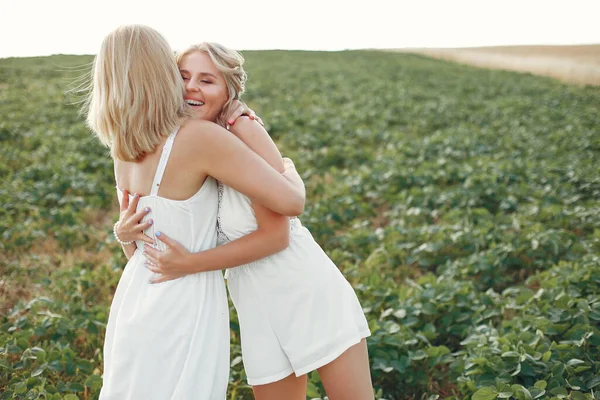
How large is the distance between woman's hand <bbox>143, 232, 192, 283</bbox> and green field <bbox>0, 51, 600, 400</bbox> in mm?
1179

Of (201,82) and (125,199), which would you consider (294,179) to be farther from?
(125,199)

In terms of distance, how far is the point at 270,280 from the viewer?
6.88 feet

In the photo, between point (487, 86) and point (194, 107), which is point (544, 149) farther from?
point (487, 86)

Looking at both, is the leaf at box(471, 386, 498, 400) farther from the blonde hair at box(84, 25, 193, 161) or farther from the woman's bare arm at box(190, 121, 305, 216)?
the blonde hair at box(84, 25, 193, 161)

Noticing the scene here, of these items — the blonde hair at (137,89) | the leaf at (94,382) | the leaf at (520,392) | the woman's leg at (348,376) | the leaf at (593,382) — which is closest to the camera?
the blonde hair at (137,89)

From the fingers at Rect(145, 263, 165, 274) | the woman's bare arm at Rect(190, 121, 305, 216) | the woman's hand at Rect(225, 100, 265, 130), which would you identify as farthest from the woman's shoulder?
the fingers at Rect(145, 263, 165, 274)

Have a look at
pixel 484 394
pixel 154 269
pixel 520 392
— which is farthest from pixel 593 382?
pixel 154 269

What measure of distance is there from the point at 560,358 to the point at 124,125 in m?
2.64

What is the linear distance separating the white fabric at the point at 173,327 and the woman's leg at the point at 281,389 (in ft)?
0.77

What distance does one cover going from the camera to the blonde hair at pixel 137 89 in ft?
6.21

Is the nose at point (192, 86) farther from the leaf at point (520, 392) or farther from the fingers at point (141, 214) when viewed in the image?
the leaf at point (520, 392)

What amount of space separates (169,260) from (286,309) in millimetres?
496

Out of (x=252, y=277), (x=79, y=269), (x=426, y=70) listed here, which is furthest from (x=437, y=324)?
(x=426, y=70)

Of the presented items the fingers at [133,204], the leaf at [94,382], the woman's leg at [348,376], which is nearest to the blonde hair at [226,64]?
the fingers at [133,204]
